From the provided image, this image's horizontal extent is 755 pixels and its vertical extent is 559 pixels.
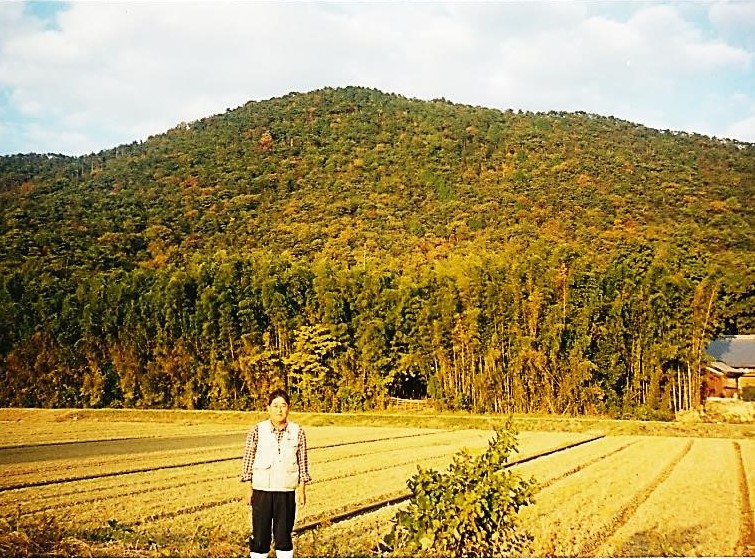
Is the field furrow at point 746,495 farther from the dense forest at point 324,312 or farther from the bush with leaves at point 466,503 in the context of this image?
the dense forest at point 324,312

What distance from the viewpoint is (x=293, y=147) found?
88.0 ft

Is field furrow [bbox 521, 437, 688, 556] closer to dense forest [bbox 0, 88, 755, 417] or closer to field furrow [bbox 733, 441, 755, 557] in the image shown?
field furrow [bbox 733, 441, 755, 557]

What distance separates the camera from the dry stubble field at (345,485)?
486 centimetres

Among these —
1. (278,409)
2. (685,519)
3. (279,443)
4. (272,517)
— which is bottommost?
(685,519)

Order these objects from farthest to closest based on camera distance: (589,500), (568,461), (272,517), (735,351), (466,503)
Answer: (735,351)
(568,461)
(589,500)
(466,503)
(272,517)

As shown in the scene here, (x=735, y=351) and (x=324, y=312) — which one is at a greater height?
(x=324, y=312)

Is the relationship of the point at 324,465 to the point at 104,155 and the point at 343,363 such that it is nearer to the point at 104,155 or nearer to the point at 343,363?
the point at 343,363

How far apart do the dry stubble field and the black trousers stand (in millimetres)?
925

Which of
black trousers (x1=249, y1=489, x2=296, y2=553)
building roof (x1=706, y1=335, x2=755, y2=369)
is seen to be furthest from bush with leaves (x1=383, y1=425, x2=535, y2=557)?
building roof (x1=706, y1=335, x2=755, y2=369)

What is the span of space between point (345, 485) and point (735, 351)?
12136 millimetres

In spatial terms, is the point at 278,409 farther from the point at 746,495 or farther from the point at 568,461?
the point at 568,461

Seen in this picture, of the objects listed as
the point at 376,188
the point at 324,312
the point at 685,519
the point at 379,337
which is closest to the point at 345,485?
the point at 685,519

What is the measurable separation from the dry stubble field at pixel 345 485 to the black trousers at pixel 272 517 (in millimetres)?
925

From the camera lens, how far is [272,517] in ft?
12.0
